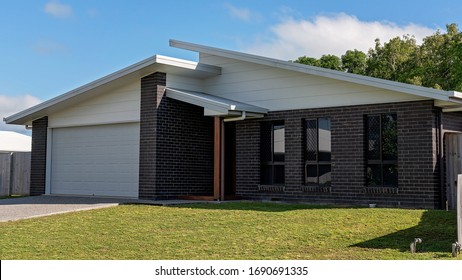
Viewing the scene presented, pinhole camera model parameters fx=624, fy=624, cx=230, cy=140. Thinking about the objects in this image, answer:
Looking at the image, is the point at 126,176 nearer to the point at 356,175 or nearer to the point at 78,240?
the point at 356,175

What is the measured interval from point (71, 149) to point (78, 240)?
38.2 ft

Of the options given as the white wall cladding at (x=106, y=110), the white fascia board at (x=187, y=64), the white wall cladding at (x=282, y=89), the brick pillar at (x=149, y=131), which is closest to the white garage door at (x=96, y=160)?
the white wall cladding at (x=106, y=110)

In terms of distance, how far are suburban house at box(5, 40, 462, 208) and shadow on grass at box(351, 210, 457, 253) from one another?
112 inches

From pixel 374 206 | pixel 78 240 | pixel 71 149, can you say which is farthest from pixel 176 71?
pixel 78 240

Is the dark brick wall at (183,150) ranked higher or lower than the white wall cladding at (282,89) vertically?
lower

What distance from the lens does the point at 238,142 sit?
18797 mm

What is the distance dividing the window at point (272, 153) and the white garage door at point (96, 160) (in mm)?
4021

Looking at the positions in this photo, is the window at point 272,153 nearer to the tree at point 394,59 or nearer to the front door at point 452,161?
the front door at point 452,161

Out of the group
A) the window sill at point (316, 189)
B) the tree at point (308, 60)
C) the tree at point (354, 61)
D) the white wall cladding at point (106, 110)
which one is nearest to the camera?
the window sill at point (316, 189)

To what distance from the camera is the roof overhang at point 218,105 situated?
17219 mm

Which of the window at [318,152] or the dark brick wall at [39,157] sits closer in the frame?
the window at [318,152]

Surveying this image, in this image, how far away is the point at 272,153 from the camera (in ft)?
59.7

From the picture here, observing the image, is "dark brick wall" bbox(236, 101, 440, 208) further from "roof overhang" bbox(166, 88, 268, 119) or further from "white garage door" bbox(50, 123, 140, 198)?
"white garage door" bbox(50, 123, 140, 198)

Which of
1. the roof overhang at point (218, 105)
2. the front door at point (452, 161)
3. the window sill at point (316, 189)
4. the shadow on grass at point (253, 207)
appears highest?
the roof overhang at point (218, 105)
